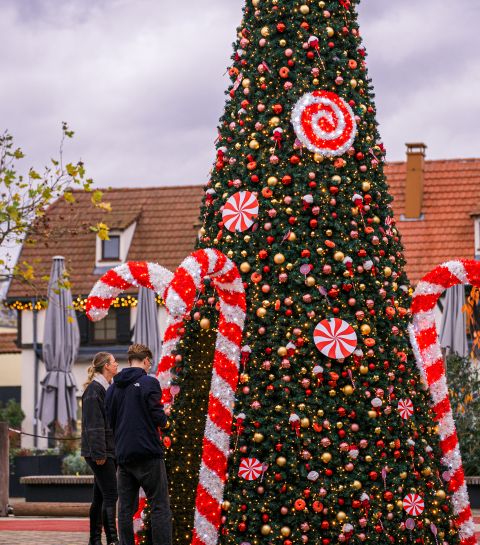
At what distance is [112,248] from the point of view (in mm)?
42188

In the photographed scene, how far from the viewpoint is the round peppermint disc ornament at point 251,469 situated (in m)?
9.75

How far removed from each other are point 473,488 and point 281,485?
9.13 meters

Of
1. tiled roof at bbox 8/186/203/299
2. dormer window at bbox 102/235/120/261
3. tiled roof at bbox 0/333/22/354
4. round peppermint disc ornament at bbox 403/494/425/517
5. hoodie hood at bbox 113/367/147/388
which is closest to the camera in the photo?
hoodie hood at bbox 113/367/147/388

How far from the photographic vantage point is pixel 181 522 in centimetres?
1072

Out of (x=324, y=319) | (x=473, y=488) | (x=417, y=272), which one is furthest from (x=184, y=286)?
(x=417, y=272)

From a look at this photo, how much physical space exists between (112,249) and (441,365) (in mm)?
31818

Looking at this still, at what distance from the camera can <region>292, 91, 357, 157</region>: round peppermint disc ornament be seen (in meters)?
10.2

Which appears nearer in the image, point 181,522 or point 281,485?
point 281,485

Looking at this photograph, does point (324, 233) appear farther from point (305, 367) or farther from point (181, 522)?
point (181, 522)

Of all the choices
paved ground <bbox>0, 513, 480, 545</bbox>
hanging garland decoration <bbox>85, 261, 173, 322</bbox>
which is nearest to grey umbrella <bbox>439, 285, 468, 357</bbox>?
paved ground <bbox>0, 513, 480, 545</bbox>

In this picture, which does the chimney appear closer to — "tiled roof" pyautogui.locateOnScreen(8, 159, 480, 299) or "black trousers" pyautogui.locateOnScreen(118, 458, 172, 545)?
"tiled roof" pyautogui.locateOnScreen(8, 159, 480, 299)

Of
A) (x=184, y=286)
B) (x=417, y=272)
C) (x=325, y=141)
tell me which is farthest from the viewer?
(x=417, y=272)

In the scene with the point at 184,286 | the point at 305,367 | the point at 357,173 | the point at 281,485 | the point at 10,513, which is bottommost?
the point at 10,513

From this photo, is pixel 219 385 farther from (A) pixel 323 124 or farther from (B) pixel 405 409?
(A) pixel 323 124
